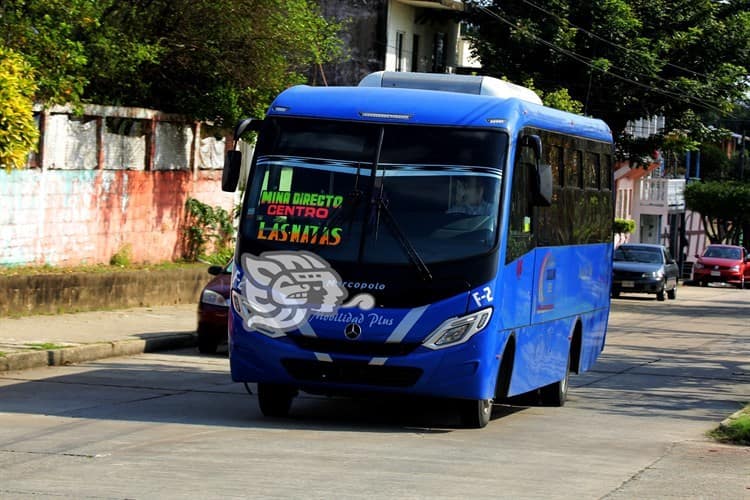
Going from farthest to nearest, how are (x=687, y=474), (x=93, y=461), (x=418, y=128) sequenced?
(x=418, y=128) → (x=687, y=474) → (x=93, y=461)

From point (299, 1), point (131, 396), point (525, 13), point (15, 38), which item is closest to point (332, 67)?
point (525, 13)

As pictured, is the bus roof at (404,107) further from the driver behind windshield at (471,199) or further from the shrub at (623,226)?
the shrub at (623,226)

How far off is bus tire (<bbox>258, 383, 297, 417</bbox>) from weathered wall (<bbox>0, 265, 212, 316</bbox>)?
27.7 ft

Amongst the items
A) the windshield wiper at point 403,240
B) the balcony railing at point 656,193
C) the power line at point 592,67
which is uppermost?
the power line at point 592,67

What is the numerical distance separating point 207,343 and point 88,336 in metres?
1.56

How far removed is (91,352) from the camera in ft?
58.9

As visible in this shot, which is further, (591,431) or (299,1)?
(299,1)

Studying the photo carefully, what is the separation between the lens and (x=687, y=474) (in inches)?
421

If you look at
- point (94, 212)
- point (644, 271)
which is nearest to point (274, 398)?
point (94, 212)

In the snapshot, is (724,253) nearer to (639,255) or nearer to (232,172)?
(639,255)

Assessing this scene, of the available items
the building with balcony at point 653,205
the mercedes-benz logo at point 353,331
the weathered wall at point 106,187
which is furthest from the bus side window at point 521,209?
the building with balcony at point 653,205

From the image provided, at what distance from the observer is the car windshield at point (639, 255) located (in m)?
43.4

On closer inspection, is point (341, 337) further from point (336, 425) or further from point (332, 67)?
point (332, 67)

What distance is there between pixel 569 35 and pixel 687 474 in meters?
36.3
